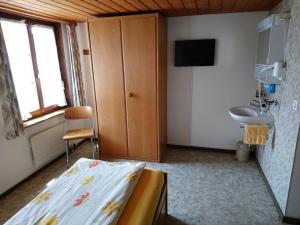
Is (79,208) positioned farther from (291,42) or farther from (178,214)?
(291,42)

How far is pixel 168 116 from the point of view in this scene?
3.46 meters

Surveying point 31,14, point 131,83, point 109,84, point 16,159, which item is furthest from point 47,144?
point 31,14

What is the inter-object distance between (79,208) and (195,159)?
7.08 ft

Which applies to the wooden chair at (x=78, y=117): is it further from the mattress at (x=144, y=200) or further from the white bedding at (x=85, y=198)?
the mattress at (x=144, y=200)

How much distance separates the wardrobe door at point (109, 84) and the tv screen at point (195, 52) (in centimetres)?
89

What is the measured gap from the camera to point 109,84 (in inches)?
117

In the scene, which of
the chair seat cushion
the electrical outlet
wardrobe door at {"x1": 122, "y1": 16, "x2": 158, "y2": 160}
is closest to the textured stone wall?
the electrical outlet

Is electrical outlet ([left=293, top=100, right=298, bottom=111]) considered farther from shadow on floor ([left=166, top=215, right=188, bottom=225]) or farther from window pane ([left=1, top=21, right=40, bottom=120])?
window pane ([left=1, top=21, right=40, bottom=120])

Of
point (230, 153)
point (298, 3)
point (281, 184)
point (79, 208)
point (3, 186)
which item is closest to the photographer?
point (79, 208)

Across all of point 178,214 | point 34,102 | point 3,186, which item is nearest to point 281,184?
point 178,214

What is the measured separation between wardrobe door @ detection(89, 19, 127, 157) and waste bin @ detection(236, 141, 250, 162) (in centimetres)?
170

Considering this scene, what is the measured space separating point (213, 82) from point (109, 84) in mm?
1560

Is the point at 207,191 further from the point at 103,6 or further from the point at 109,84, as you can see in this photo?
the point at 103,6

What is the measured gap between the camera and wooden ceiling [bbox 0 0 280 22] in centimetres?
217
